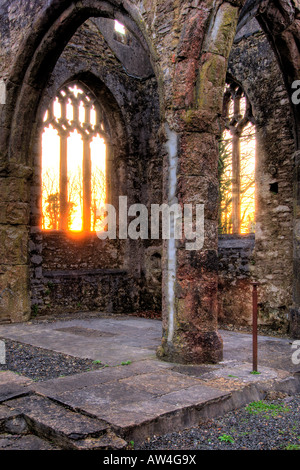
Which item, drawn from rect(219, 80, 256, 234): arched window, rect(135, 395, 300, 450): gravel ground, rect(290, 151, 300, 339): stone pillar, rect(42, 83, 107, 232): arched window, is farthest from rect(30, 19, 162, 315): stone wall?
rect(135, 395, 300, 450): gravel ground

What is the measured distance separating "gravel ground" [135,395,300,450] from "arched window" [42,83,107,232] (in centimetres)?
608

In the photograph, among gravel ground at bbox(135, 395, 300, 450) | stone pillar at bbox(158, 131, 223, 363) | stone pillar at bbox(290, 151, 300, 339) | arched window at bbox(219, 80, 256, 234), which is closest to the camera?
gravel ground at bbox(135, 395, 300, 450)

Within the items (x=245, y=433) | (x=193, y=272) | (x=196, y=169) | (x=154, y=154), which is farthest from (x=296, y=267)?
(x=154, y=154)

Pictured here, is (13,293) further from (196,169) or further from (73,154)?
(196,169)

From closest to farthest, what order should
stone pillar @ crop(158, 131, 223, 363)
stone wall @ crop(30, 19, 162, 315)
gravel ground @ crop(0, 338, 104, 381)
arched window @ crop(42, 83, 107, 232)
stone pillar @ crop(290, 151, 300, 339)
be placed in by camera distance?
gravel ground @ crop(0, 338, 104, 381), stone pillar @ crop(158, 131, 223, 363), stone pillar @ crop(290, 151, 300, 339), stone wall @ crop(30, 19, 162, 315), arched window @ crop(42, 83, 107, 232)

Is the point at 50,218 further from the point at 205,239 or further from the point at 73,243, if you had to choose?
the point at 205,239

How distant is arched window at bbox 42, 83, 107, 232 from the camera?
8.99 metres

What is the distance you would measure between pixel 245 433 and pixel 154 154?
7251mm

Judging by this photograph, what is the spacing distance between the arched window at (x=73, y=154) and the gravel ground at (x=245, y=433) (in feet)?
20.0

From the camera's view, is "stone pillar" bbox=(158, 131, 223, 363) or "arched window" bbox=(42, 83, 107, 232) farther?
"arched window" bbox=(42, 83, 107, 232)

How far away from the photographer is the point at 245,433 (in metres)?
3.25

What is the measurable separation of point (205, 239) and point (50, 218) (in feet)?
17.5

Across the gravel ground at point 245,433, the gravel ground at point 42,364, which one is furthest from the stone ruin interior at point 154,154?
the gravel ground at point 245,433

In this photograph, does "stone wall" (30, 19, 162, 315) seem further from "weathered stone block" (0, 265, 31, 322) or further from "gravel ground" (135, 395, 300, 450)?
"gravel ground" (135, 395, 300, 450)
